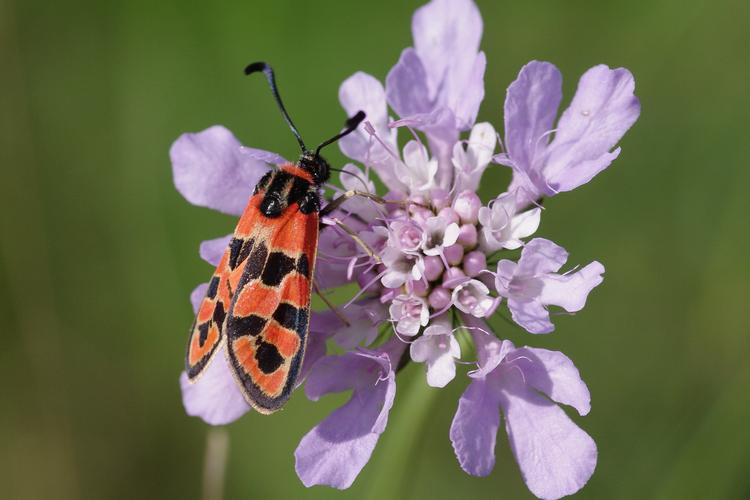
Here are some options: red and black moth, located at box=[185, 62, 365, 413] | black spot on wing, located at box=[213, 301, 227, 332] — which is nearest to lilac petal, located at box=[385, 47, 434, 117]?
red and black moth, located at box=[185, 62, 365, 413]

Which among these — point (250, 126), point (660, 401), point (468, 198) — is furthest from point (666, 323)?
point (250, 126)

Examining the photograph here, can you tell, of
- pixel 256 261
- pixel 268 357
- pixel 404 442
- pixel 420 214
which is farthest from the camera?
pixel 404 442

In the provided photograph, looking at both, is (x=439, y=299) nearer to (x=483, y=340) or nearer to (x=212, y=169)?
(x=483, y=340)

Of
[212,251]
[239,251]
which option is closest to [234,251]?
[239,251]

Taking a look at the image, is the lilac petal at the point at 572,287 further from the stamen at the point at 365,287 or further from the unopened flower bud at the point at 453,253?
the stamen at the point at 365,287

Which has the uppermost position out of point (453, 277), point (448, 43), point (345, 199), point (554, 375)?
point (448, 43)

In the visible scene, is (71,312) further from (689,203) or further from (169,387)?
(689,203)
